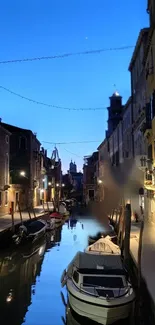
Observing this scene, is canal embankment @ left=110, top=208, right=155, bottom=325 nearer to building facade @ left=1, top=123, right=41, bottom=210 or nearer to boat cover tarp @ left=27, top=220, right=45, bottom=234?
boat cover tarp @ left=27, top=220, right=45, bottom=234

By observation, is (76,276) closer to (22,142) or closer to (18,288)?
(18,288)

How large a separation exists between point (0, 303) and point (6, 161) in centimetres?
2415

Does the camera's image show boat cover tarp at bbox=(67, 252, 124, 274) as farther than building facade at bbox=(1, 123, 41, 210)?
No

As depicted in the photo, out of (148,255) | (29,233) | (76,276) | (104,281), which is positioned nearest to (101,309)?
(104,281)

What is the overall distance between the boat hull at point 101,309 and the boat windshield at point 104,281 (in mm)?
520

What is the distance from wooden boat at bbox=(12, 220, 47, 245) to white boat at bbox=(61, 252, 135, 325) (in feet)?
40.5

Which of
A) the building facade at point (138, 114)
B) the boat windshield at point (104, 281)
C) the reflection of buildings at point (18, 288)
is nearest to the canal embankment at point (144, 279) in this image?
the boat windshield at point (104, 281)

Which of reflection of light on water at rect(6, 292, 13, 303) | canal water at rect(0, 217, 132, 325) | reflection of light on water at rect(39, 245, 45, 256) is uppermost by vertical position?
reflection of light on water at rect(6, 292, 13, 303)

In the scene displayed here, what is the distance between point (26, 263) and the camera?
65.5 feet

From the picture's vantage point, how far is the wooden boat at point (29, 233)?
2412cm

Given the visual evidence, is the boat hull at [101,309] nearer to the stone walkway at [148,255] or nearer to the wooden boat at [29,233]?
the stone walkway at [148,255]

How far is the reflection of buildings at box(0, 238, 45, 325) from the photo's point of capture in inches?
461

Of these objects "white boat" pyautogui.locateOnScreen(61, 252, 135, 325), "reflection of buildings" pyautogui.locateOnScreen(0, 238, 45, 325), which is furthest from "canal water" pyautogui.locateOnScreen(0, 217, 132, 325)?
"white boat" pyautogui.locateOnScreen(61, 252, 135, 325)

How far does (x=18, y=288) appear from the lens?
1481 centimetres
